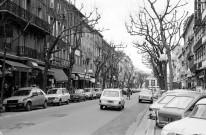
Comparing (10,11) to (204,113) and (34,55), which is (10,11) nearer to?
(34,55)

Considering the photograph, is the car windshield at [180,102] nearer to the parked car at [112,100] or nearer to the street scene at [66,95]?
the street scene at [66,95]

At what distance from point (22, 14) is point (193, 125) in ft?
89.2

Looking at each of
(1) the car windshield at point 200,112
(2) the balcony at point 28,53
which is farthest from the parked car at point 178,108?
(2) the balcony at point 28,53

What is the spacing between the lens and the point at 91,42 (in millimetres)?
73688

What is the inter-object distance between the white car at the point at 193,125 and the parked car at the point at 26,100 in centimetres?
1628

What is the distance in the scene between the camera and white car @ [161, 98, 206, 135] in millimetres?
5902

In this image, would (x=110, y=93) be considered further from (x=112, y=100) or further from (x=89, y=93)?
(x=89, y=93)

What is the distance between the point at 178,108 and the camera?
11.1 metres

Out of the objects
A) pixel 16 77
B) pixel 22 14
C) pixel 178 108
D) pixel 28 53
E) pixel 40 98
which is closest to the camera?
pixel 178 108

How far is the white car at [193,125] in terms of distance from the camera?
590cm

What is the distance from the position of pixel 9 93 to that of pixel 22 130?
65.7ft

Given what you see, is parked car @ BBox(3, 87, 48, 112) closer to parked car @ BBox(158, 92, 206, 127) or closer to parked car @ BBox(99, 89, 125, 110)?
parked car @ BBox(99, 89, 125, 110)

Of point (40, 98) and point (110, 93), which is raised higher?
point (110, 93)

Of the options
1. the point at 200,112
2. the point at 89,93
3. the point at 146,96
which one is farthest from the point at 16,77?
the point at 200,112
